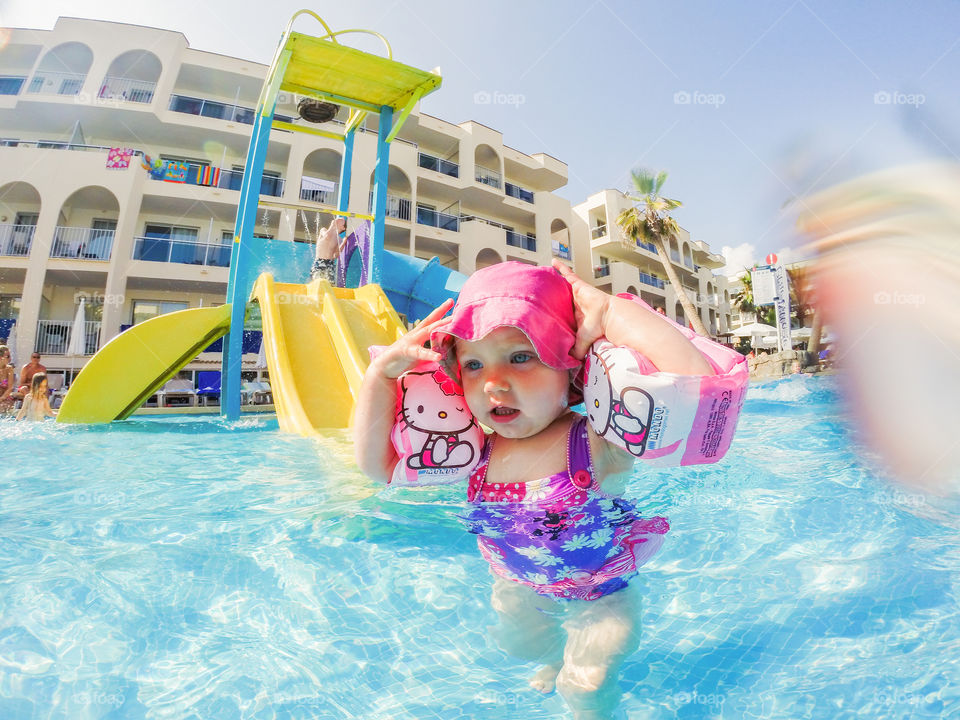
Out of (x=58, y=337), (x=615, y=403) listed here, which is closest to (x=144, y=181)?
(x=58, y=337)

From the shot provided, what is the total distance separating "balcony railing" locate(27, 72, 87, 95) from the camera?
1845 cm

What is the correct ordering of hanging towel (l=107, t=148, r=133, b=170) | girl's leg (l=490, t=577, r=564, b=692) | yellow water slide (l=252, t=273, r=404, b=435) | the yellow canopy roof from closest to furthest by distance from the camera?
1. girl's leg (l=490, t=577, r=564, b=692)
2. yellow water slide (l=252, t=273, r=404, b=435)
3. the yellow canopy roof
4. hanging towel (l=107, t=148, r=133, b=170)

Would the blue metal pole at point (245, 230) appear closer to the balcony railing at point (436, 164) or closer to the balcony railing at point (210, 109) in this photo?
the balcony railing at point (210, 109)

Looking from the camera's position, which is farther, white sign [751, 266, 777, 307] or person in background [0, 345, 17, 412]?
white sign [751, 266, 777, 307]

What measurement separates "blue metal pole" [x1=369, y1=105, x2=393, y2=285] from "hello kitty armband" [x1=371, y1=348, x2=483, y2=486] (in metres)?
5.67

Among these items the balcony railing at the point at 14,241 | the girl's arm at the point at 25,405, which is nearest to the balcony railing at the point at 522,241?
the balcony railing at the point at 14,241

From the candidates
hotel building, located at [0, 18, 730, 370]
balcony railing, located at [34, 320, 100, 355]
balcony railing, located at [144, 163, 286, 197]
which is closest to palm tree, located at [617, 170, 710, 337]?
hotel building, located at [0, 18, 730, 370]

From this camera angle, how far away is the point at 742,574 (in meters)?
2.13

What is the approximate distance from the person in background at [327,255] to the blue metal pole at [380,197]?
1.07 meters

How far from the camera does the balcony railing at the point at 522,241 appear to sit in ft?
82.2

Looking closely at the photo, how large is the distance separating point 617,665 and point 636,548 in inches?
14.7

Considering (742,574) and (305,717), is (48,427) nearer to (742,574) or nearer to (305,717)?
(305,717)

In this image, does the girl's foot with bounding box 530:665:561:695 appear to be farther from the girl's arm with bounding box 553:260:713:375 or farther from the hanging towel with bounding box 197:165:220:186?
the hanging towel with bounding box 197:165:220:186

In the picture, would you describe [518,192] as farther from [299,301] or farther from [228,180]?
[299,301]
